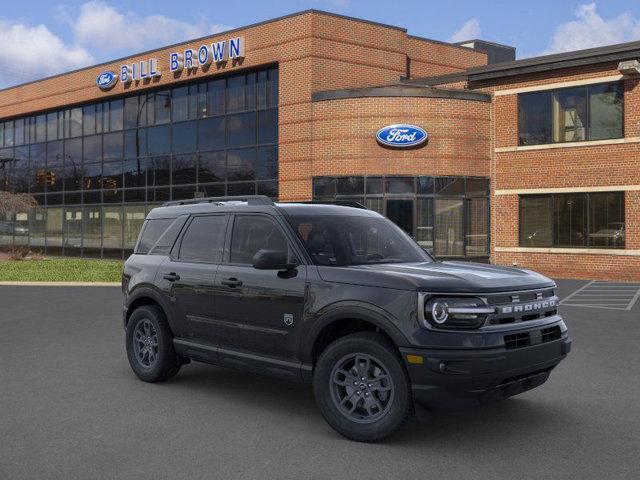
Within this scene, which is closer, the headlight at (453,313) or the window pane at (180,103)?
the headlight at (453,313)

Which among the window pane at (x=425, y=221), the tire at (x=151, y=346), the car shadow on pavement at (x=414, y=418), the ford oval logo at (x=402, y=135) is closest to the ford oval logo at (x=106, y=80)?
the ford oval logo at (x=402, y=135)

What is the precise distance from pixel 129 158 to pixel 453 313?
2992cm

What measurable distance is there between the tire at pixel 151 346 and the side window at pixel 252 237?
1247mm

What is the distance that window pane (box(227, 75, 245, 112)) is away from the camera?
2836 cm

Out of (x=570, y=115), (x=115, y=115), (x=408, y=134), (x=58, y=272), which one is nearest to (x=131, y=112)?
(x=115, y=115)

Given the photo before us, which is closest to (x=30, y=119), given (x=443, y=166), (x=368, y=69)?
(x=368, y=69)

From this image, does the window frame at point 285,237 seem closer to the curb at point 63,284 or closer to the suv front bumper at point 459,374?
the suv front bumper at point 459,374

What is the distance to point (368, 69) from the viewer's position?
87.2 ft

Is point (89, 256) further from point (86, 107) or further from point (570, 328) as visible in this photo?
point (570, 328)

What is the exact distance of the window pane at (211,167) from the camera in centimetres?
2892

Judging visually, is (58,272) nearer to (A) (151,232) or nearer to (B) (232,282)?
(A) (151,232)

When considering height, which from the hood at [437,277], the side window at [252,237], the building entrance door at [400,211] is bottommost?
the hood at [437,277]

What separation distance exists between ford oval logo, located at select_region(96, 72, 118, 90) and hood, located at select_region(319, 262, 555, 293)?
1163 inches

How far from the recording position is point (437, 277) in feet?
17.2
